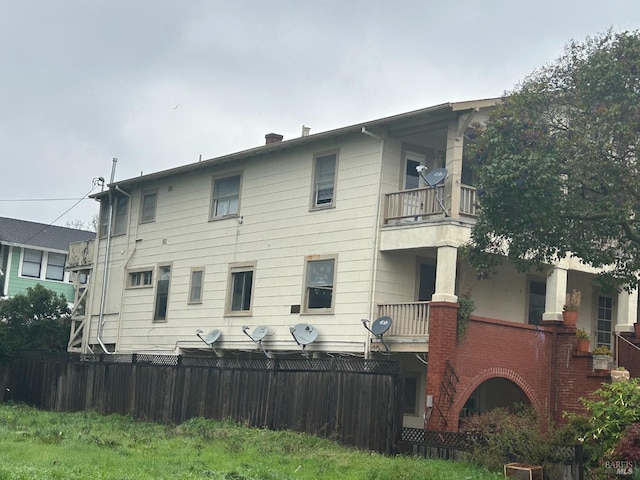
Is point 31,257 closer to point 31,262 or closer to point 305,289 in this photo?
point 31,262

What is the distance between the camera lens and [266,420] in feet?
81.5

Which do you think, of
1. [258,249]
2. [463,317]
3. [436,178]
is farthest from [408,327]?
[258,249]

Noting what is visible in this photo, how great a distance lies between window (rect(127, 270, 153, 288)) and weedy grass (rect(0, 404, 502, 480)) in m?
10.2

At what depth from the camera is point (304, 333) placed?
26.8m

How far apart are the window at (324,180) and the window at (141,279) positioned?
8.50 metres

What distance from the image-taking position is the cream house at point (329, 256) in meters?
25.0

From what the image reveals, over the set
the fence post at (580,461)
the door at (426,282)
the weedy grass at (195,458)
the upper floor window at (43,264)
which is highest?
the upper floor window at (43,264)

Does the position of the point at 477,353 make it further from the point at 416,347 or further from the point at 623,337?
the point at 623,337

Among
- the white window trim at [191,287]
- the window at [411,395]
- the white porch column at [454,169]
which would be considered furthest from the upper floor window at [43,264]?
the white porch column at [454,169]

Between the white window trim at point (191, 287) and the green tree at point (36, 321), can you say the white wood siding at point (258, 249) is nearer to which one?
the white window trim at point (191, 287)

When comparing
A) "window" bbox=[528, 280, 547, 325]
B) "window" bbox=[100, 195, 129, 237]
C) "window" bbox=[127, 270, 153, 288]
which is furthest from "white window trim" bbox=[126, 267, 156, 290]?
"window" bbox=[528, 280, 547, 325]

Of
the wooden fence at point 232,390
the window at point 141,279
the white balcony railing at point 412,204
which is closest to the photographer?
the wooden fence at point 232,390

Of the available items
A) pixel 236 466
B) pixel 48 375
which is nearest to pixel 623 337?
pixel 236 466

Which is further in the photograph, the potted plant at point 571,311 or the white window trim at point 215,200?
the white window trim at point 215,200
